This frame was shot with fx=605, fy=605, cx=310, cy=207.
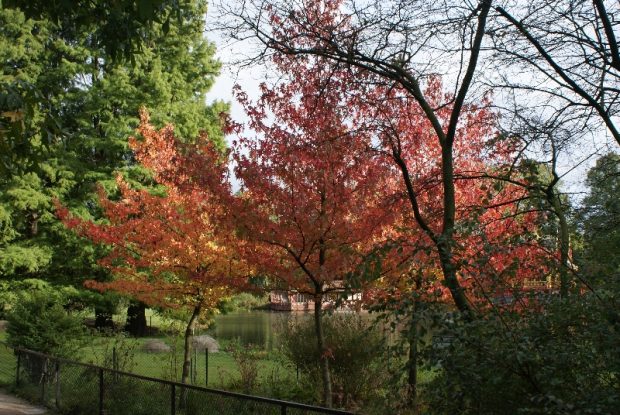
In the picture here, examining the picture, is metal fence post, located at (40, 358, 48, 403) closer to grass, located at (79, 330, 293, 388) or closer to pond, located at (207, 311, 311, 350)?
grass, located at (79, 330, 293, 388)

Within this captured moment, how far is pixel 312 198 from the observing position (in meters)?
8.88

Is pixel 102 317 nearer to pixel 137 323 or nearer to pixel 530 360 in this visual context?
pixel 137 323

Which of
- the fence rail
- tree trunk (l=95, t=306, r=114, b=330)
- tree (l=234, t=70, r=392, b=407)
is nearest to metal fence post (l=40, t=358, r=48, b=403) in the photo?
the fence rail

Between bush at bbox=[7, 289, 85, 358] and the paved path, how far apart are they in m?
1.48

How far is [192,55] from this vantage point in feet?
81.5

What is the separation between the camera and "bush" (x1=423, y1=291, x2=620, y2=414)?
385 centimetres

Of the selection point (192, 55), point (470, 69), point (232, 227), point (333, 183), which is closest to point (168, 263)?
point (232, 227)

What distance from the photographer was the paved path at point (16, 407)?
9.58 m

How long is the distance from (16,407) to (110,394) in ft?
6.71

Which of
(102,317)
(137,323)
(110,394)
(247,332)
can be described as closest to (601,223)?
(110,394)

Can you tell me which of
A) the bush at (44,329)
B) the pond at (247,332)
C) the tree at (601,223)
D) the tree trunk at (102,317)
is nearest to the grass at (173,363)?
the bush at (44,329)

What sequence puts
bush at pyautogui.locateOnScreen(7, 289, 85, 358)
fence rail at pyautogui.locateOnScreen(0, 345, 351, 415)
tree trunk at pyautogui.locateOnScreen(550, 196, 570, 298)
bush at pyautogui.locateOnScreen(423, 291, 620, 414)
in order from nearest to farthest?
bush at pyautogui.locateOnScreen(423, 291, 620, 414) < tree trunk at pyautogui.locateOnScreen(550, 196, 570, 298) < fence rail at pyautogui.locateOnScreen(0, 345, 351, 415) < bush at pyautogui.locateOnScreen(7, 289, 85, 358)

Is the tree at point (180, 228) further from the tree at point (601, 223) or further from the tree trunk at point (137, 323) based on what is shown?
the tree trunk at point (137, 323)

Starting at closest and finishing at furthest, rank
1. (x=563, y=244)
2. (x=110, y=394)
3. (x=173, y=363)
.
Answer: (x=563, y=244) < (x=110, y=394) < (x=173, y=363)
